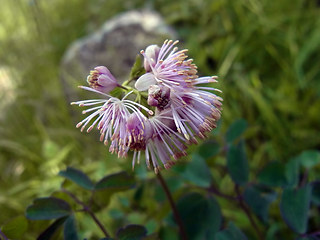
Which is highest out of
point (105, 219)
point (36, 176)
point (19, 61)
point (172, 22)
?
point (19, 61)

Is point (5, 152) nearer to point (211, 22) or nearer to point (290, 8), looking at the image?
point (211, 22)

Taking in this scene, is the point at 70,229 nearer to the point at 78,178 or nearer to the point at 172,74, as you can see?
the point at 78,178

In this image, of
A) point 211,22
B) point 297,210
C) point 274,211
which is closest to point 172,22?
point 211,22

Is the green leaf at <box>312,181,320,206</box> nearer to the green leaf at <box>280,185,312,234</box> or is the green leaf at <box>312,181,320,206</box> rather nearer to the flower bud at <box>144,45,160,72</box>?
the green leaf at <box>280,185,312,234</box>

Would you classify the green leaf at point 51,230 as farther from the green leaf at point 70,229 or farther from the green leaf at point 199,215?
the green leaf at point 199,215

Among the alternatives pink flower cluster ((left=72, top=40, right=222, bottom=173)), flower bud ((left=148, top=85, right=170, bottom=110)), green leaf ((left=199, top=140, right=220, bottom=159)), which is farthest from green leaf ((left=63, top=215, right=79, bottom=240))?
green leaf ((left=199, top=140, right=220, bottom=159))

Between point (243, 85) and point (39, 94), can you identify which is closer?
point (243, 85)
